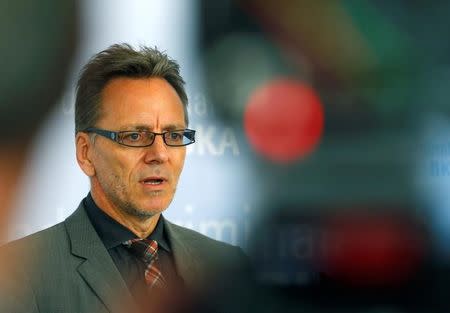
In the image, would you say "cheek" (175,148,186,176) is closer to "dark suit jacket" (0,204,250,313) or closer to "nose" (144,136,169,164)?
"nose" (144,136,169,164)

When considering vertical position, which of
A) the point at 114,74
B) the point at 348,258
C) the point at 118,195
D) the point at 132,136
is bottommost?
the point at 348,258

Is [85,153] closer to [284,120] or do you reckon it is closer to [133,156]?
[133,156]

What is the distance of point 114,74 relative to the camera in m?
1.34

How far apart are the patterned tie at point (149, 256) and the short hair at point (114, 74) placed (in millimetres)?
265

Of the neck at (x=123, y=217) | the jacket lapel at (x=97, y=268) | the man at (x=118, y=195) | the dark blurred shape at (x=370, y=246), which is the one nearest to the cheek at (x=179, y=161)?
the man at (x=118, y=195)

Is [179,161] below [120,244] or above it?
above

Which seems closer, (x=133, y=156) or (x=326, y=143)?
(x=133, y=156)

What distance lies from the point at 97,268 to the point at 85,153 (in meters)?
0.24

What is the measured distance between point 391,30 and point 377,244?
0.62 metres

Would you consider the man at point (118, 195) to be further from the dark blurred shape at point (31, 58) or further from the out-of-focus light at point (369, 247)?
the out-of-focus light at point (369, 247)

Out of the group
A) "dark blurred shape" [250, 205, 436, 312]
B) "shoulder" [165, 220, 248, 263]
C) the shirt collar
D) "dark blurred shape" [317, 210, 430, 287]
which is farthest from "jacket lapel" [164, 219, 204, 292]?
"dark blurred shape" [317, 210, 430, 287]

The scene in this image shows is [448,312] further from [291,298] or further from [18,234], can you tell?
[18,234]

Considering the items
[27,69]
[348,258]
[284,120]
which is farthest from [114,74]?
[348,258]

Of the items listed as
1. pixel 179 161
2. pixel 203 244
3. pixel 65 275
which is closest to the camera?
pixel 65 275
